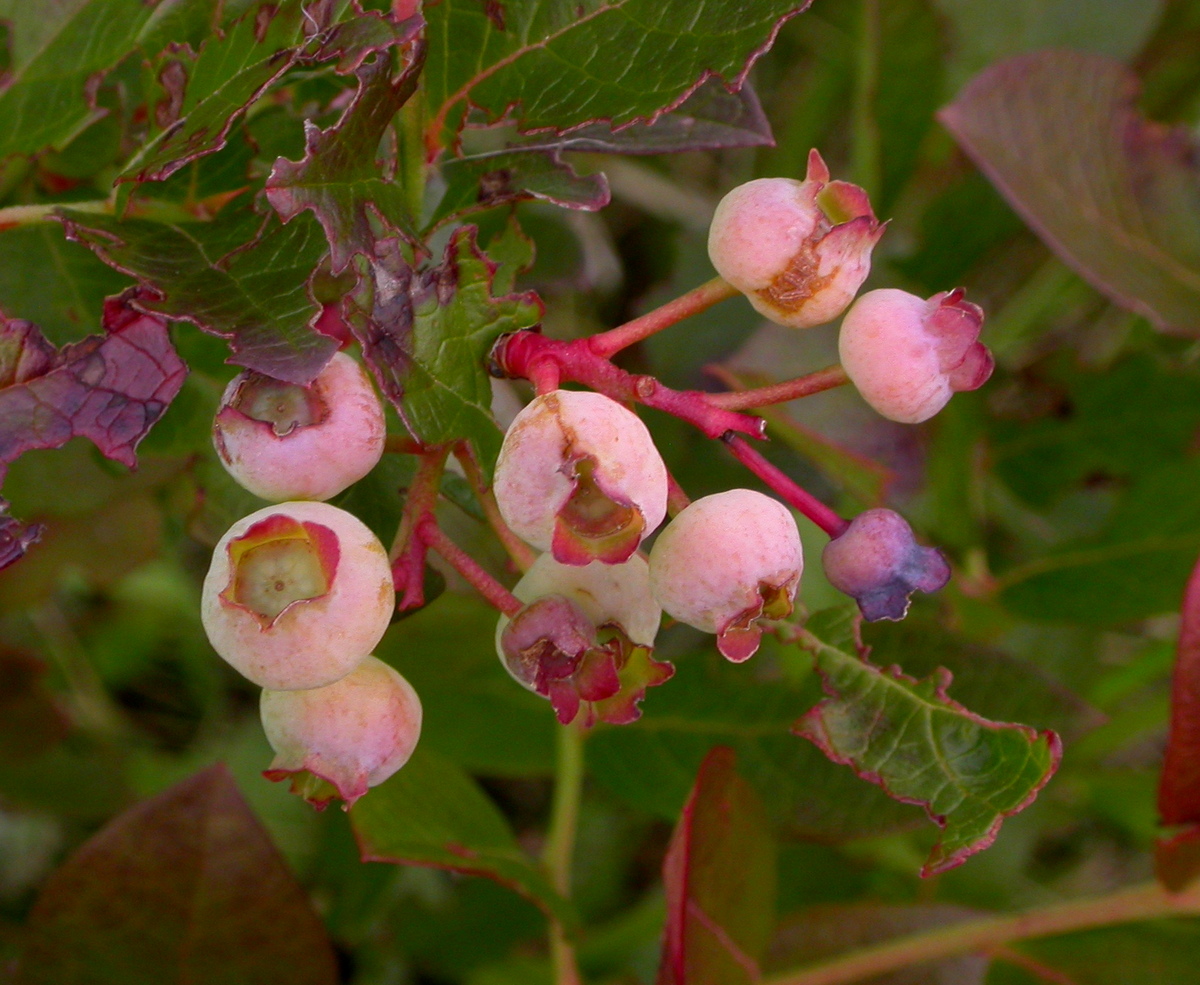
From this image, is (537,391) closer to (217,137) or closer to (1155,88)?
(217,137)

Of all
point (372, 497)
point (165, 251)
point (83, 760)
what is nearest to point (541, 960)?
point (83, 760)

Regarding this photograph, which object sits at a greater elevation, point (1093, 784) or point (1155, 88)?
point (1155, 88)

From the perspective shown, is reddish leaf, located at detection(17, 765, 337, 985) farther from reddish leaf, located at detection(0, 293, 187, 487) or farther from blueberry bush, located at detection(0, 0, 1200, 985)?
reddish leaf, located at detection(0, 293, 187, 487)

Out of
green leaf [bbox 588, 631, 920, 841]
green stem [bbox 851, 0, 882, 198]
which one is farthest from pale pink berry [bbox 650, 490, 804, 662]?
green stem [bbox 851, 0, 882, 198]

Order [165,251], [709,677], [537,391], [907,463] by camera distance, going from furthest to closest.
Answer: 1. [907,463]
2. [709,677]
3. [165,251]
4. [537,391]

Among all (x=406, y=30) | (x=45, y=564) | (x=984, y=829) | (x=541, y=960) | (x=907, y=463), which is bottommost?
(x=541, y=960)

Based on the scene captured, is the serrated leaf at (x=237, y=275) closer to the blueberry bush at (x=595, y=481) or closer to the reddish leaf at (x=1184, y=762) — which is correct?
the blueberry bush at (x=595, y=481)
